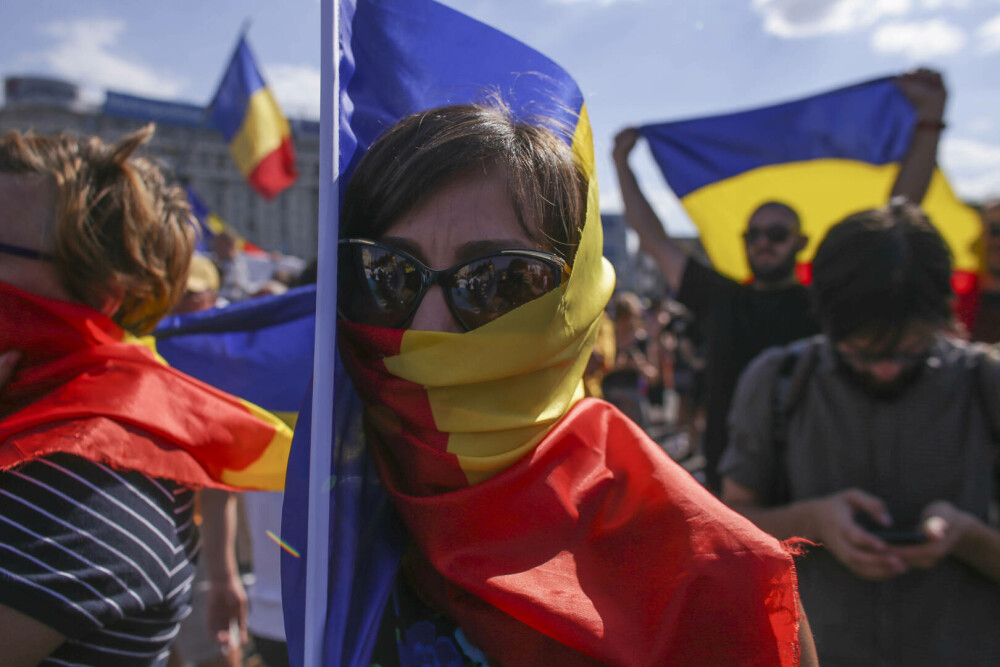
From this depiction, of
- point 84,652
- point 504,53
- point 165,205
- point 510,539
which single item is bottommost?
point 84,652

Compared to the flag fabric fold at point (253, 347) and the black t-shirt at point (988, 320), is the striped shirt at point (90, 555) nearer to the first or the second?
the flag fabric fold at point (253, 347)

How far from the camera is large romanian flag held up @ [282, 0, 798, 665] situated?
89 centimetres

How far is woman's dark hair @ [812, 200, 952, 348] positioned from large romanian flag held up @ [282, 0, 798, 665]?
2.69 ft

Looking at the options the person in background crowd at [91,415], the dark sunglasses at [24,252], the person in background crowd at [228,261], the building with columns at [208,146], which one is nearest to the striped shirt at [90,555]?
the person in background crowd at [91,415]

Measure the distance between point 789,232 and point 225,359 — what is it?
255 cm

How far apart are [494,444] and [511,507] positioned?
4.0 inches

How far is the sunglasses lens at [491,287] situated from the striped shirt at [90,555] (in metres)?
0.66

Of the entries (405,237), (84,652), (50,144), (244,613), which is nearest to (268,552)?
(244,613)

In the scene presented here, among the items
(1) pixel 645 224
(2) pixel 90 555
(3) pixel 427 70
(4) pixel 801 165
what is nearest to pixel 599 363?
(1) pixel 645 224

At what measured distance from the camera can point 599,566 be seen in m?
0.99

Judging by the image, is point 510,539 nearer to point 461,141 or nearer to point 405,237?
point 405,237

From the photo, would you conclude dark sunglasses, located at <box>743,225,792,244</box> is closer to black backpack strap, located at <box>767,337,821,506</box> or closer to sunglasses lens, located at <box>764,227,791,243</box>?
sunglasses lens, located at <box>764,227,791,243</box>

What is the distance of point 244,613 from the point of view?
2.29 m

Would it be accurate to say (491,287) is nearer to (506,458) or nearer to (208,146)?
(506,458)
